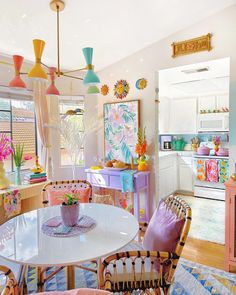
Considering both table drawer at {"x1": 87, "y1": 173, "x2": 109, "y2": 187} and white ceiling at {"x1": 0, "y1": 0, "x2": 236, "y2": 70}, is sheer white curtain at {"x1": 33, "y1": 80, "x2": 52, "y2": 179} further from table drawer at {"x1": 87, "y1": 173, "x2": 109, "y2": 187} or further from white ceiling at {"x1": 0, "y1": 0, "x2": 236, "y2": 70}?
table drawer at {"x1": 87, "y1": 173, "x2": 109, "y2": 187}

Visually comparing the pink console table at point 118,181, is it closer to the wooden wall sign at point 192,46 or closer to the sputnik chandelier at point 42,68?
the sputnik chandelier at point 42,68

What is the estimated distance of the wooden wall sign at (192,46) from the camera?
2.64 metres

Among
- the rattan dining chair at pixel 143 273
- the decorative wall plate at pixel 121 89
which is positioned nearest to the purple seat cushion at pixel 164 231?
the rattan dining chair at pixel 143 273

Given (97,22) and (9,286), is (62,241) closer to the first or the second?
(9,286)

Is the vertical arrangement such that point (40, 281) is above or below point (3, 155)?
below

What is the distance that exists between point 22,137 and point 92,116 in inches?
46.3

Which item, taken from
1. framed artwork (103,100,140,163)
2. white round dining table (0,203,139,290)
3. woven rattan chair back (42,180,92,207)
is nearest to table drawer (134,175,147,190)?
framed artwork (103,100,140,163)

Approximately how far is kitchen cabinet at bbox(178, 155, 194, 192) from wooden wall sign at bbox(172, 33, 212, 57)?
2.31 m

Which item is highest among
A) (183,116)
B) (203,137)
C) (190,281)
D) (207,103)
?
(207,103)

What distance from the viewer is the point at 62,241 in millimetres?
1353

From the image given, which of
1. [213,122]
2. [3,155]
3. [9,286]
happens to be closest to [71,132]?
[3,155]

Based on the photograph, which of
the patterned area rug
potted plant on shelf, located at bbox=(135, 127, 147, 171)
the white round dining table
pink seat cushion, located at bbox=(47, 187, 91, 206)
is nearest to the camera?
the white round dining table

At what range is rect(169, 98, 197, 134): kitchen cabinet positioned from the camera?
4.79m

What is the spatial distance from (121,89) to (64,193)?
1899 millimetres
